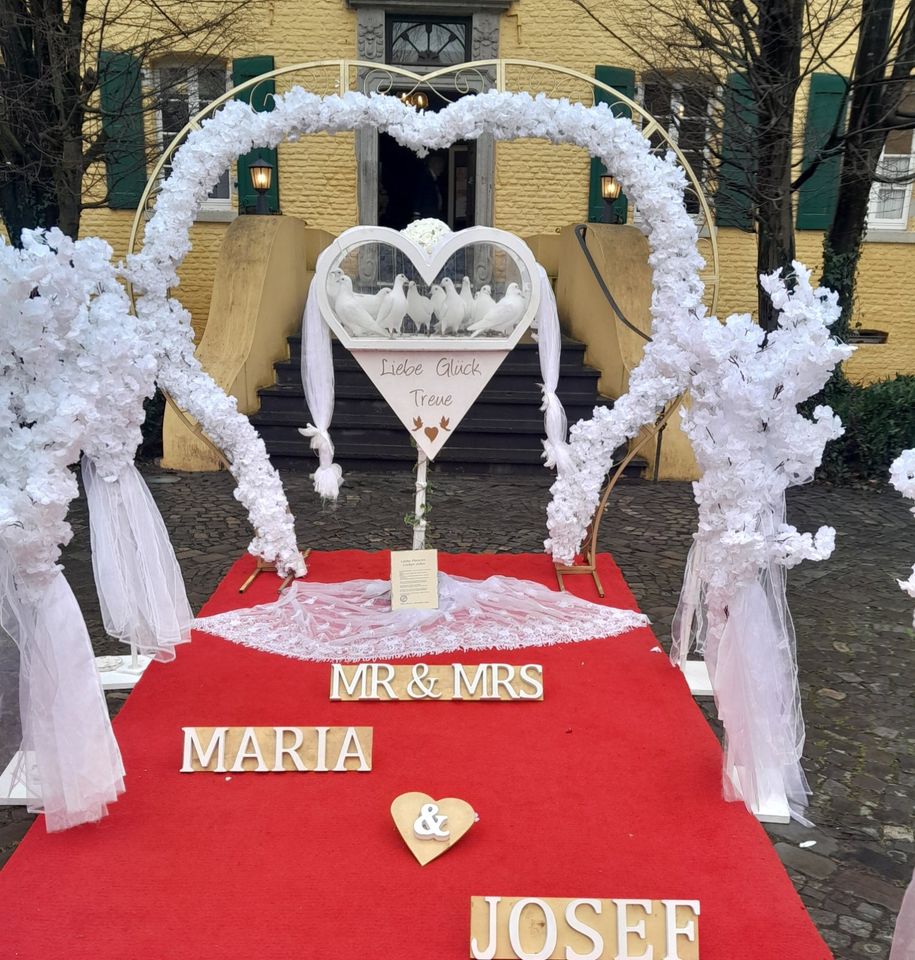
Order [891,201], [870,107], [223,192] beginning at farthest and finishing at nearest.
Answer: [891,201] < [223,192] < [870,107]

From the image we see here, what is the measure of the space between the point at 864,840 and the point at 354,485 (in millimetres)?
4816

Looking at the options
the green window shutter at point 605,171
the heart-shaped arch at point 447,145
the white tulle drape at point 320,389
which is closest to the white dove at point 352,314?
the white tulle drape at point 320,389

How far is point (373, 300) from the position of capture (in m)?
4.20

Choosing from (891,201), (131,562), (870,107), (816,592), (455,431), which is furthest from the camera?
(891,201)

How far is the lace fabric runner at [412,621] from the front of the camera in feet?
12.9

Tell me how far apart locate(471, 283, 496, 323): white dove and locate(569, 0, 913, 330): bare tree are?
10.6 feet

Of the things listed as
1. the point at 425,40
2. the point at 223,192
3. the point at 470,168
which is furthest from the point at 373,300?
the point at 425,40

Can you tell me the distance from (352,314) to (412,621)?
150cm

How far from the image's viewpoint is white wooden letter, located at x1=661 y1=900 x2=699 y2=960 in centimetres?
218

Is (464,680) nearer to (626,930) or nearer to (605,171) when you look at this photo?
(626,930)

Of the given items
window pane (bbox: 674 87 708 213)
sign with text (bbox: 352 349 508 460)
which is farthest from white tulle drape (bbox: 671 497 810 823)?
window pane (bbox: 674 87 708 213)

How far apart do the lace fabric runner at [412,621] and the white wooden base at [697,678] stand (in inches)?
16.7

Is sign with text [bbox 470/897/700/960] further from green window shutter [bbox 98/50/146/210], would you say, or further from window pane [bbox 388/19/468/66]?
window pane [bbox 388/19/468/66]

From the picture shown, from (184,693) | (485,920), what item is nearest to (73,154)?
(184,693)
